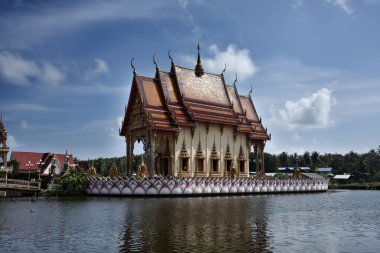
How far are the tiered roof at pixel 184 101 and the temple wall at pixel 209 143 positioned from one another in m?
0.98

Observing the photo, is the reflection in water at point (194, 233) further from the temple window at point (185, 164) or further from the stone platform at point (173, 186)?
the temple window at point (185, 164)

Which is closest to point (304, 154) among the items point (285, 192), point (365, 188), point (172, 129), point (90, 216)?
point (365, 188)

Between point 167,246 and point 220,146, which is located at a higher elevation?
point 220,146

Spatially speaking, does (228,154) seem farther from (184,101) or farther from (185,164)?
(184,101)

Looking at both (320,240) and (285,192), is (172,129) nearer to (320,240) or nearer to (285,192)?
(285,192)

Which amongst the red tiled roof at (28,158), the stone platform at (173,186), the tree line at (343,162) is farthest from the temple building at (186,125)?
the tree line at (343,162)

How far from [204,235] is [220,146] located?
31.0m

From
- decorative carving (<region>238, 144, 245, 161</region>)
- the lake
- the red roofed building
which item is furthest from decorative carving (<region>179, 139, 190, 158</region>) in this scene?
the red roofed building

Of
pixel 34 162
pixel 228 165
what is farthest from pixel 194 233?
pixel 34 162

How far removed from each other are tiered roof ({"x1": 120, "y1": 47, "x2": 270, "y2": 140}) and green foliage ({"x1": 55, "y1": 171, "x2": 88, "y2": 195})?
7.34m

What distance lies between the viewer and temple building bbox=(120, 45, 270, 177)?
39.7m

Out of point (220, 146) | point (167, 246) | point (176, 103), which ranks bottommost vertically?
point (167, 246)

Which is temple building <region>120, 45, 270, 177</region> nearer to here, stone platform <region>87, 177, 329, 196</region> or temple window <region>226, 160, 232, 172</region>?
temple window <region>226, 160, 232, 172</region>

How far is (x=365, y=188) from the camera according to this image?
68500 mm
